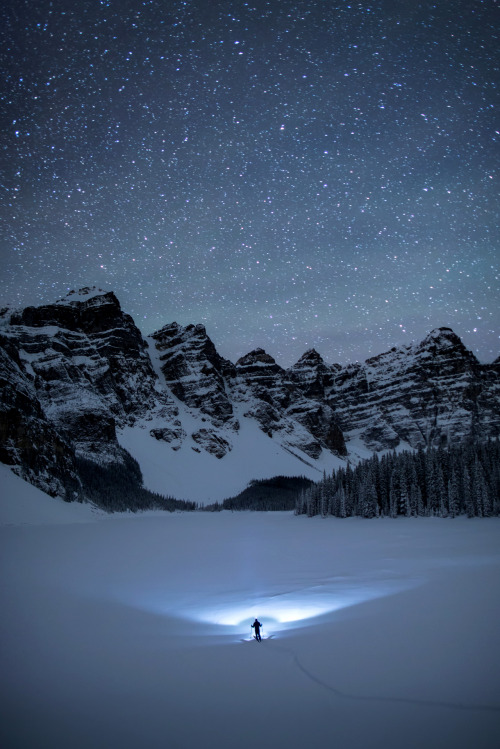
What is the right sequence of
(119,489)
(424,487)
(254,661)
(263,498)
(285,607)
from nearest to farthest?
(254,661) → (285,607) → (424,487) → (119,489) → (263,498)

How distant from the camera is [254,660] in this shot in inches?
385

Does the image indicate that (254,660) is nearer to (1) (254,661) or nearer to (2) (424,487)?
(1) (254,661)

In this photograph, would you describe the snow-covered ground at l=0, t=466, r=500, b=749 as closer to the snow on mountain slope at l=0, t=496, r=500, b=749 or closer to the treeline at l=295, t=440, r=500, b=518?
the snow on mountain slope at l=0, t=496, r=500, b=749

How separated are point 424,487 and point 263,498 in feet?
348

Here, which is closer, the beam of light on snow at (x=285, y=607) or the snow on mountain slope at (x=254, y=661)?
the snow on mountain slope at (x=254, y=661)

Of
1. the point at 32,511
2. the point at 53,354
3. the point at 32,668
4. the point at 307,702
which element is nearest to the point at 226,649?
the point at 307,702

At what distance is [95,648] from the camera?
1121cm

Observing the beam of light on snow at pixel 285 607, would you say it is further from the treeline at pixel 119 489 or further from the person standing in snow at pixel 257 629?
the treeline at pixel 119 489

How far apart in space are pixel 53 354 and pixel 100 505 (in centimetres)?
10030

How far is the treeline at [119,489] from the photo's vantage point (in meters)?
103

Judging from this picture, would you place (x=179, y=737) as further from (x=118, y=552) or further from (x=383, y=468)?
(x=383, y=468)

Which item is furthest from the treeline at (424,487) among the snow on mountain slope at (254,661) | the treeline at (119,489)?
the treeline at (119,489)

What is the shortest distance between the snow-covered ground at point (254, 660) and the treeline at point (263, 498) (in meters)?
137

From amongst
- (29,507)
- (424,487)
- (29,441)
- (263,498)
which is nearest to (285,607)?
(29,507)
